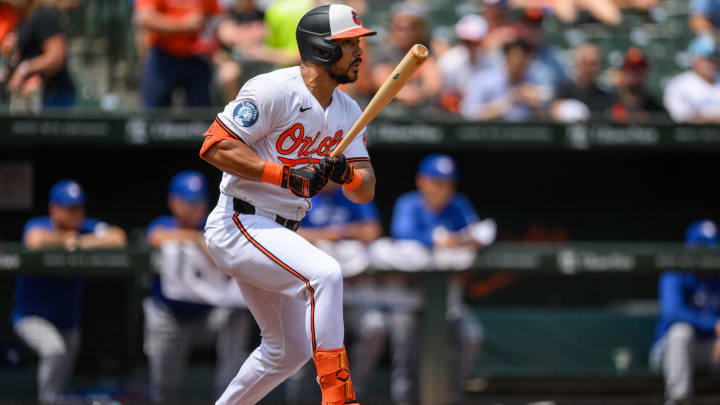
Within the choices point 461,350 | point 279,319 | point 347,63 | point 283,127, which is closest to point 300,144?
point 283,127

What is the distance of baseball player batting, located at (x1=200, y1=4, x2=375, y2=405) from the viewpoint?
376cm

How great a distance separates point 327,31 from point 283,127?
0.41 m

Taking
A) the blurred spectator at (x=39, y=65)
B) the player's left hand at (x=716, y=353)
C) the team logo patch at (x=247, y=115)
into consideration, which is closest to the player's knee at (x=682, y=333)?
the player's left hand at (x=716, y=353)

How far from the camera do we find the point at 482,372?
698 cm

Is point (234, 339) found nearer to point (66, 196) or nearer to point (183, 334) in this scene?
point (183, 334)

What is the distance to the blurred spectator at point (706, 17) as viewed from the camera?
8.97 m

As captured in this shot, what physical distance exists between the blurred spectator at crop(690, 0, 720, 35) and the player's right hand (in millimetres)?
6219

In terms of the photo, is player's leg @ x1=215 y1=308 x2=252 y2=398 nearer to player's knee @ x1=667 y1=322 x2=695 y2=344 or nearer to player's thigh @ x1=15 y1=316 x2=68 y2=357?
player's thigh @ x1=15 y1=316 x2=68 y2=357

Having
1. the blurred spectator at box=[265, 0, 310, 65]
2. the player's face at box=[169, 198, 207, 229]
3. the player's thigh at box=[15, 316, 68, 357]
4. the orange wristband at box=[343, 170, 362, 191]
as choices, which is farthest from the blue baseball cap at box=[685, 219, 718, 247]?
the player's thigh at box=[15, 316, 68, 357]

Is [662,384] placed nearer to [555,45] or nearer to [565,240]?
[565,240]

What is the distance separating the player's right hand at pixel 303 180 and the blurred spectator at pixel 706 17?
6.22m

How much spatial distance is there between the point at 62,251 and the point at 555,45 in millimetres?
5019

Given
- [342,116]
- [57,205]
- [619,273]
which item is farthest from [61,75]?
[619,273]

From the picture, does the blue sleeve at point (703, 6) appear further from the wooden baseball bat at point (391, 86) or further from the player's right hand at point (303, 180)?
the player's right hand at point (303, 180)
